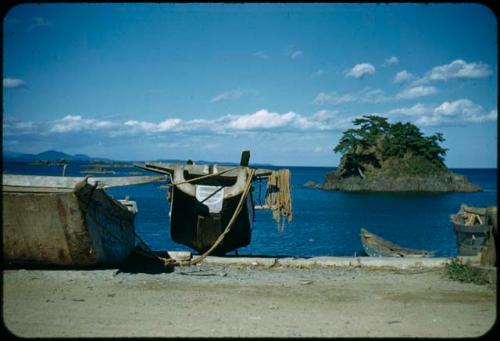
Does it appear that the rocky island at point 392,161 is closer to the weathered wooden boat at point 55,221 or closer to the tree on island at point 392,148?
the tree on island at point 392,148

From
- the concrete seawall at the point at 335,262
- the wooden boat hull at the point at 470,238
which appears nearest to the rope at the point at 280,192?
the concrete seawall at the point at 335,262

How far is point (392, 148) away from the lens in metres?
69.8

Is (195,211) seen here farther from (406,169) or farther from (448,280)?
(406,169)

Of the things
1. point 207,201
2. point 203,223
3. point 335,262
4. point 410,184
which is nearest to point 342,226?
point 335,262

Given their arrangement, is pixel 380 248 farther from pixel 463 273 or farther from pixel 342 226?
pixel 342 226

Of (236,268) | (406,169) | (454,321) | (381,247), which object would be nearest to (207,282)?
(236,268)

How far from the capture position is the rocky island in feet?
229

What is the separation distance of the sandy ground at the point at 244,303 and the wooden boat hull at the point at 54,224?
0.32 metres

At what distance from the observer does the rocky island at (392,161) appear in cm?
6981

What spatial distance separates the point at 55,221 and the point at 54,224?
6cm

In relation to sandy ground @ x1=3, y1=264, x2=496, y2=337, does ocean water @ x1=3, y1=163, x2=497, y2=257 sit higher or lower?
lower

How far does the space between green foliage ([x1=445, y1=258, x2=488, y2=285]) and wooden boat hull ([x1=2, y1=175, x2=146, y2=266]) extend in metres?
6.69

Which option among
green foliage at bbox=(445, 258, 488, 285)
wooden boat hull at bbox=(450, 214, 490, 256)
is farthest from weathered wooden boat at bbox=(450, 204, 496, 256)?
green foliage at bbox=(445, 258, 488, 285)

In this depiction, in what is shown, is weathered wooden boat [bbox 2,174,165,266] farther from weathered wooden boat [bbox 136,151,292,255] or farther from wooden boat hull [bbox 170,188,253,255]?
wooden boat hull [bbox 170,188,253,255]
